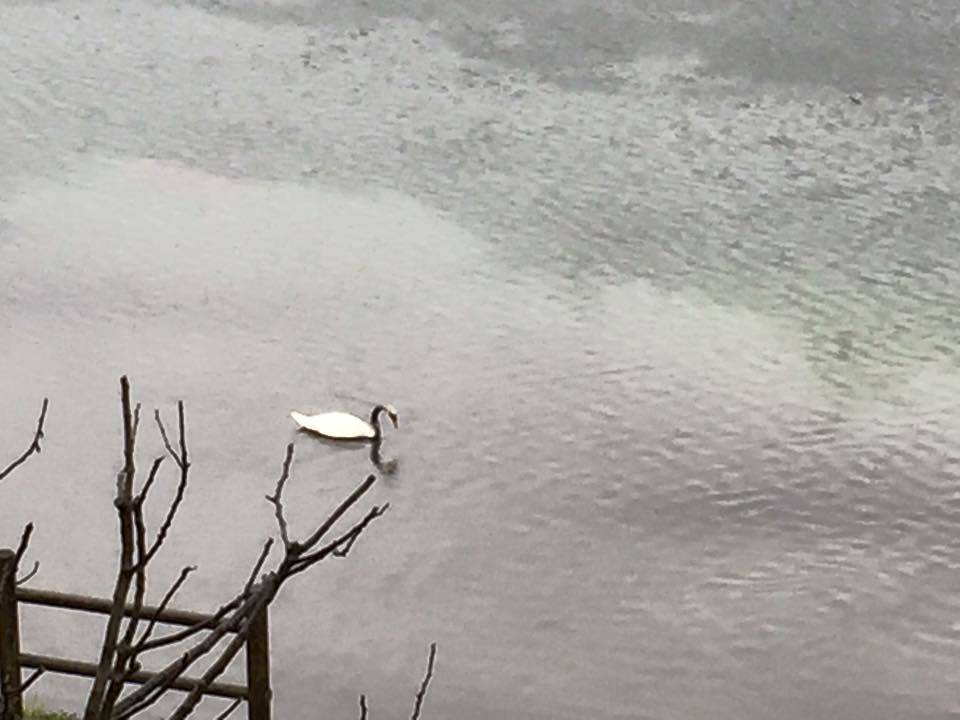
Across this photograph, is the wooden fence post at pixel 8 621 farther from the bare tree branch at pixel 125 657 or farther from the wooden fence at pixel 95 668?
the bare tree branch at pixel 125 657

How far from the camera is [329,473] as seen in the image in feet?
16.8

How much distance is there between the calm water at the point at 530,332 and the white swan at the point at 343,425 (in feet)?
0.23

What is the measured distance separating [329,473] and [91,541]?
85cm

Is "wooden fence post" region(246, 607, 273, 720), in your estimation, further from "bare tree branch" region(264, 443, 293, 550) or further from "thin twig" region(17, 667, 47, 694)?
"bare tree branch" region(264, 443, 293, 550)

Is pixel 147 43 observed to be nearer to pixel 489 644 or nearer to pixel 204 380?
pixel 204 380

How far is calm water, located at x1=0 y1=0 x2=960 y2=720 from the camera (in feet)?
14.4

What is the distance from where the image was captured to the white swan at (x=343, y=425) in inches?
204

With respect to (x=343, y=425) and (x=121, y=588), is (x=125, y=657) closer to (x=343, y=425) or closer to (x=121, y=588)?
(x=121, y=588)

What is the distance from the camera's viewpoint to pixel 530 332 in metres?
6.08

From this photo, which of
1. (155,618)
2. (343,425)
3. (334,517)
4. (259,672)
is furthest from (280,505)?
(343,425)

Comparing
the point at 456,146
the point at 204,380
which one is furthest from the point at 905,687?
the point at 456,146

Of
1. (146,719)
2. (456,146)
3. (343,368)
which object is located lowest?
(146,719)

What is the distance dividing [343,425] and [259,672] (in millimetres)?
2287

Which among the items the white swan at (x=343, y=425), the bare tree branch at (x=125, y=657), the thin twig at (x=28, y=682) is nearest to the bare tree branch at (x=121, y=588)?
the bare tree branch at (x=125, y=657)
